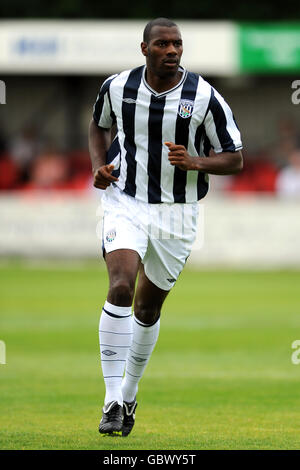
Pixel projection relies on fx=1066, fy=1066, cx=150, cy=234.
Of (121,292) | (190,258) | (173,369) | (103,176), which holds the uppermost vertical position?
(103,176)

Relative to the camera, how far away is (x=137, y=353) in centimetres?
681

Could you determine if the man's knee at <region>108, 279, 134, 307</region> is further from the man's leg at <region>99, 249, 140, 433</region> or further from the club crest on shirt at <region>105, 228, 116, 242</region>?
the club crest on shirt at <region>105, 228, 116, 242</region>

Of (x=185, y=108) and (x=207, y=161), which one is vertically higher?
(x=185, y=108)

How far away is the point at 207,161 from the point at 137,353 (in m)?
1.34

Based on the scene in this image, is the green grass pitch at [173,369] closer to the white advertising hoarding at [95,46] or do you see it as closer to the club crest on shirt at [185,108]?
the club crest on shirt at [185,108]

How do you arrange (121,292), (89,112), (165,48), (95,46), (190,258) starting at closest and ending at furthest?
(121,292)
(165,48)
(190,258)
(95,46)
(89,112)

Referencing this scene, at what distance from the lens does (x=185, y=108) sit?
649cm

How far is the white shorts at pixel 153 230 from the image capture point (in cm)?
644

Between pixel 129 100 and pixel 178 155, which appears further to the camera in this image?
pixel 129 100

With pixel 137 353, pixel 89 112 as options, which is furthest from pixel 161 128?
pixel 89 112

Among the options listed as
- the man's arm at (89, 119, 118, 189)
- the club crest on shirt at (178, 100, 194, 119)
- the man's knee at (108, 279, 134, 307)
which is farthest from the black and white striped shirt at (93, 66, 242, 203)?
the man's knee at (108, 279, 134, 307)

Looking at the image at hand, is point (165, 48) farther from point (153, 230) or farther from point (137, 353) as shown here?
point (137, 353)

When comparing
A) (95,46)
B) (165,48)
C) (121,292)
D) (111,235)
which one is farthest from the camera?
(95,46)
